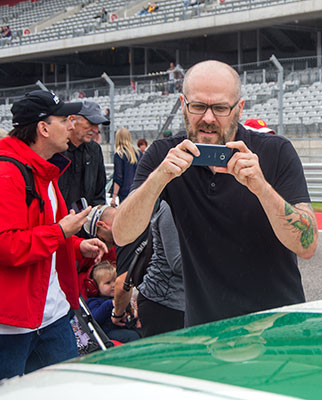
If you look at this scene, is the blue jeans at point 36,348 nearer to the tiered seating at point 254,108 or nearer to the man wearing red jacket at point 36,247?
the man wearing red jacket at point 36,247

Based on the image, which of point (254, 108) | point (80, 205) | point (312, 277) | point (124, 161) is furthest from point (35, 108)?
point (254, 108)

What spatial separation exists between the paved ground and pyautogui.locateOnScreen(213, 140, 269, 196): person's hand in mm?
4283

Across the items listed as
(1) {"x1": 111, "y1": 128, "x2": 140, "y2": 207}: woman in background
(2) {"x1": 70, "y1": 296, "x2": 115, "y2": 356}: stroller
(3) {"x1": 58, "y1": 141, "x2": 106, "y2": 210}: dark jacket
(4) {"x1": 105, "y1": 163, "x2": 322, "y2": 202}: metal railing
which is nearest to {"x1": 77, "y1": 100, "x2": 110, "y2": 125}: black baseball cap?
(3) {"x1": 58, "y1": 141, "x2": 106, "y2": 210}: dark jacket

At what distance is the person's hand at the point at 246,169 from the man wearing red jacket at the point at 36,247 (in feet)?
3.56

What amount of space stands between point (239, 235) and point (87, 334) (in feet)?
5.60

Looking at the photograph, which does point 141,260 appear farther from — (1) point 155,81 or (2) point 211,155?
(1) point 155,81

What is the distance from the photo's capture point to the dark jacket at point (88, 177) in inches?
199

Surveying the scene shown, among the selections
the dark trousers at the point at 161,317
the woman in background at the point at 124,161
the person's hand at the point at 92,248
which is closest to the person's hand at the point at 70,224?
the person's hand at the point at 92,248

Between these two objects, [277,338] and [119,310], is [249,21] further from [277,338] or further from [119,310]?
[277,338]

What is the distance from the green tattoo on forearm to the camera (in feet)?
7.54

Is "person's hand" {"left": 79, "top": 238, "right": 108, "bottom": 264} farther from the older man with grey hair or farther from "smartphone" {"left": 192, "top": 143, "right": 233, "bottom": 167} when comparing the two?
the older man with grey hair

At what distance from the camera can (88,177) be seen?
205 inches

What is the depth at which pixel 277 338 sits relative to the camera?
5.32 ft

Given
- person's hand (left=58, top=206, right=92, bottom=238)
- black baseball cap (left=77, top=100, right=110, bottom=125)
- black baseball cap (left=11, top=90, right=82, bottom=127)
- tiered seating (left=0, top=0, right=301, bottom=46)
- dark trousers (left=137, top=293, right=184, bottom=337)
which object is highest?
tiered seating (left=0, top=0, right=301, bottom=46)
